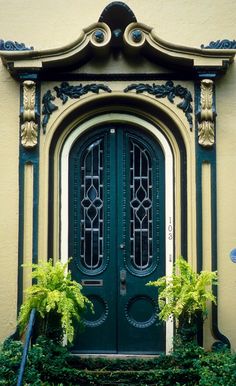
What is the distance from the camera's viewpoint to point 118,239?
→ 8.19m

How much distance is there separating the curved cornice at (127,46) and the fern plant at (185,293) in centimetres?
246

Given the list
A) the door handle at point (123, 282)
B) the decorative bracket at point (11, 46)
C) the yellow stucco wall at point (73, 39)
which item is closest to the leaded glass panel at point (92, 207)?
the door handle at point (123, 282)

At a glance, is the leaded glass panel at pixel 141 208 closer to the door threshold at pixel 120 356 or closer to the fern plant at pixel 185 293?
the fern plant at pixel 185 293

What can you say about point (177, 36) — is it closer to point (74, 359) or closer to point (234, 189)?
point (234, 189)

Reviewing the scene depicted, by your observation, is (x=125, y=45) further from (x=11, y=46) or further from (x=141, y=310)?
(x=141, y=310)

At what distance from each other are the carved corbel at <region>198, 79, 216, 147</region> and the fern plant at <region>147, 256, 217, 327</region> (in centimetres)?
156

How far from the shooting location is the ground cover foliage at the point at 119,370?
678 centimetres

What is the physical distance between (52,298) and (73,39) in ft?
11.1

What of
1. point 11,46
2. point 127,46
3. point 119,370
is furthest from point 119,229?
point 11,46

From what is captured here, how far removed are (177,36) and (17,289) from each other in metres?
A: 3.80

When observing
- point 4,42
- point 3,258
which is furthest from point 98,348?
Answer: point 4,42

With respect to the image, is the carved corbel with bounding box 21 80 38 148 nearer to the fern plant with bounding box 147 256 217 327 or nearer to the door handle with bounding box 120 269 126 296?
the door handle with bounding box 120 269 126 296

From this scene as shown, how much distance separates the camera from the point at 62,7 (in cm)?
830

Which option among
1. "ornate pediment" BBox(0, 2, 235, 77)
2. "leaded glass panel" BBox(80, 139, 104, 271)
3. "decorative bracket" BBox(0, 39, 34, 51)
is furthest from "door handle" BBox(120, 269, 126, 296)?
"decorative bracket" BBox(0, 39, 34, 51)
